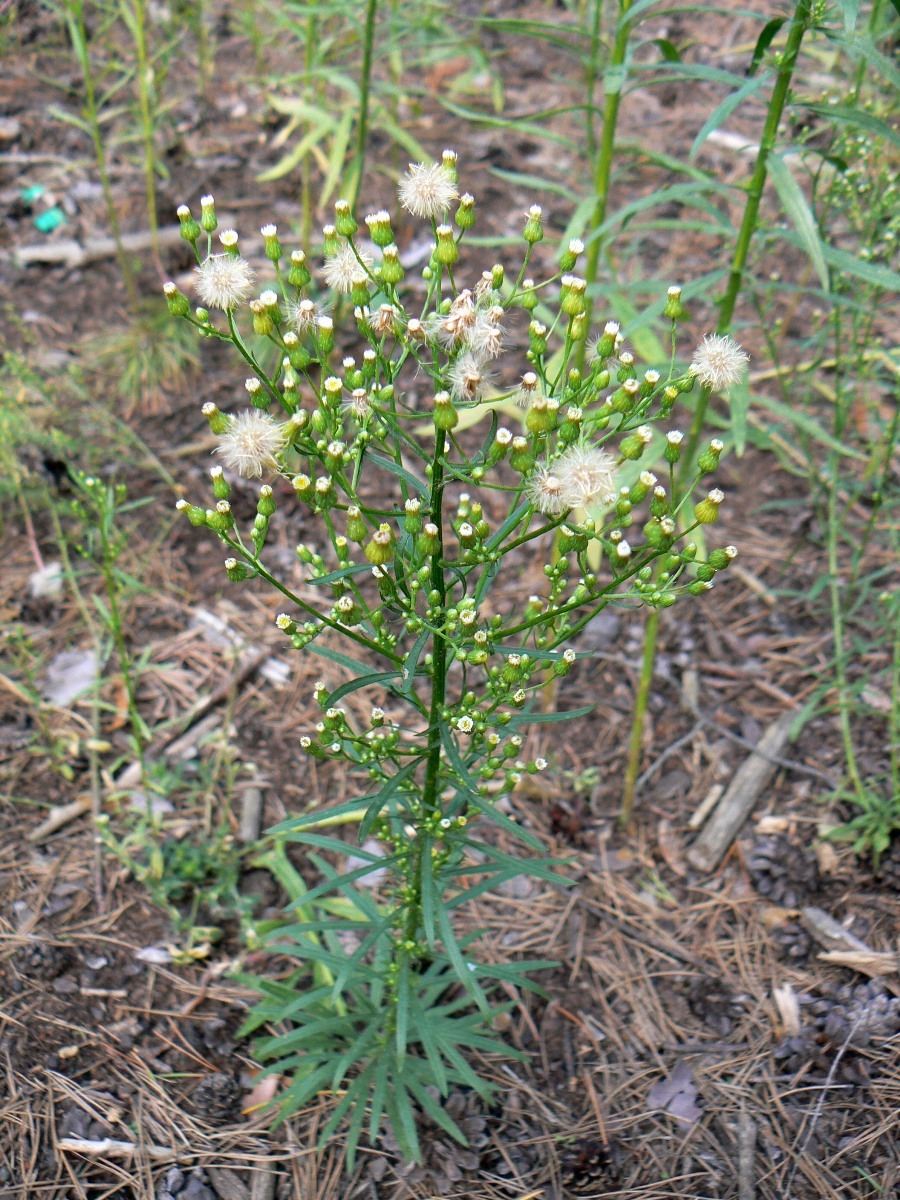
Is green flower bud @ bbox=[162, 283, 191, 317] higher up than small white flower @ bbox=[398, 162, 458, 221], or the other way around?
small white flower @ bbox=[398, 162, 458, 221]

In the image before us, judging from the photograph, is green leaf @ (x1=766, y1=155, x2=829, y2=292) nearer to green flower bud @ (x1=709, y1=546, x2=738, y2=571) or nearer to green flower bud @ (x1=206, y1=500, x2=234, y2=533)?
green flower bud @ (x1=709, y1=546, x2=738, y2=571)

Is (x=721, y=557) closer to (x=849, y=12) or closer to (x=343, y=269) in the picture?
(x=343, y=269)

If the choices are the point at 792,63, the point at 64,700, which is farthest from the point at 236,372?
the point at 792,63

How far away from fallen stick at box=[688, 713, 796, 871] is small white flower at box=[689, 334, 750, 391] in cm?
173

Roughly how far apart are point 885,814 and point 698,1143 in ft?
3.50

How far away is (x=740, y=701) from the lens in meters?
3.52

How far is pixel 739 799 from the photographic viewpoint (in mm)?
3223

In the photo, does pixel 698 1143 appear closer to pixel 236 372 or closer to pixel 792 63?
pixel 792 63

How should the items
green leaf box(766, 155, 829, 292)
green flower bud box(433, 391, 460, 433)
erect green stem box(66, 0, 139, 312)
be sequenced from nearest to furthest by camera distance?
green flower bud box(433, 391, 460, 433)
green leaf box(766, 155, 829, 292)
erect green stem box(66, 0, 139, 312)

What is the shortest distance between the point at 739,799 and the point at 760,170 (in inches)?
74.3

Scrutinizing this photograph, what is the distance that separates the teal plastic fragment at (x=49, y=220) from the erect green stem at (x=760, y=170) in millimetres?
3549

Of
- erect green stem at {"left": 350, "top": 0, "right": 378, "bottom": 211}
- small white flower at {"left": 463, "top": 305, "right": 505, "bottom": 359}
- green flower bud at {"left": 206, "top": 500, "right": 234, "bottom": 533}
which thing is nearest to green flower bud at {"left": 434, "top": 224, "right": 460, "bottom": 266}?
small white flower at {"left": 463, "top": 305, "right": 505, "bottom": 359}

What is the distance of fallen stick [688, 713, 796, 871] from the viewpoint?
313 centimetres

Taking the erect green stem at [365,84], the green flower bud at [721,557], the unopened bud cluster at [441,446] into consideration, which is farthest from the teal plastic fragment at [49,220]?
the green flower bud at [721,557]
